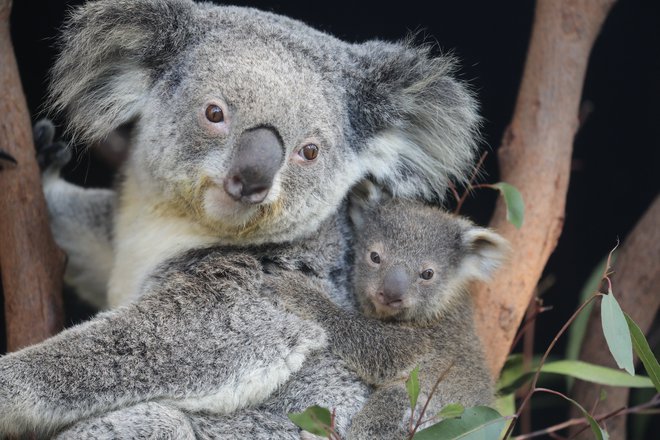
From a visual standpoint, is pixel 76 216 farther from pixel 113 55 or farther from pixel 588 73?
pixel 588 73

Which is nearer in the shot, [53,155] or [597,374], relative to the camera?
[597,374]

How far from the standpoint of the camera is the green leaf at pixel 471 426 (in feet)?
7.76

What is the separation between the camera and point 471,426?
7.91ft

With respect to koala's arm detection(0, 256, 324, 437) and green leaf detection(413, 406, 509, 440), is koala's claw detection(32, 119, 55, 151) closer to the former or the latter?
koala's arm detection(0, 256, 324, 437)

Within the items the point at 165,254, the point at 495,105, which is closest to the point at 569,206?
the point at 495,105

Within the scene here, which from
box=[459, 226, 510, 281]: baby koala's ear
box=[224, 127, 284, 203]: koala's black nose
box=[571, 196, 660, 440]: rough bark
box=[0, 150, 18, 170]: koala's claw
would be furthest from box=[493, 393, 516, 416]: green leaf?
box=[0, 150, 18, 170]: koala's claw

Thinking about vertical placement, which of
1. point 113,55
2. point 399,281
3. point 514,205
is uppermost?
point 113,55

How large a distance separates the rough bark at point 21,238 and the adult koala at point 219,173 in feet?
0.71

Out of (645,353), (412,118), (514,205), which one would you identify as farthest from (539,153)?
(645,353)

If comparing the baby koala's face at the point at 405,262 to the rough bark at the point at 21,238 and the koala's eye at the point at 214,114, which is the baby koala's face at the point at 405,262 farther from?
the rough bark at the point at 21,238

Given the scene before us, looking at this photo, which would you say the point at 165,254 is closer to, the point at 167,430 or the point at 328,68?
the point at 167,430

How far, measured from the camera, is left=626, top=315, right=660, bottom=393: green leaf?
8.32 feet

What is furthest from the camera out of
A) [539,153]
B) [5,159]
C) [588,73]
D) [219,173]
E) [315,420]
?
[588,73]

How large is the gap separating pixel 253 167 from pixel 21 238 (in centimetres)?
102
